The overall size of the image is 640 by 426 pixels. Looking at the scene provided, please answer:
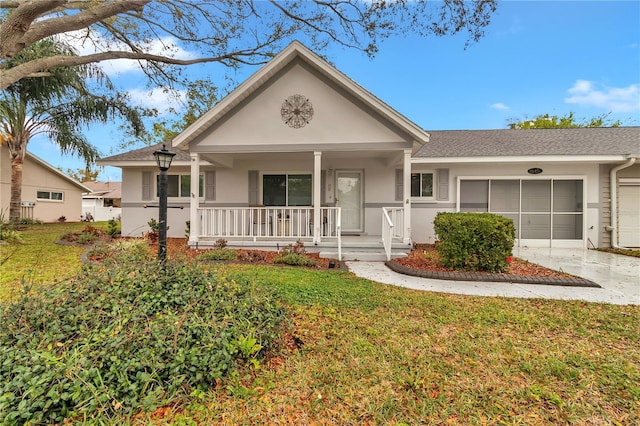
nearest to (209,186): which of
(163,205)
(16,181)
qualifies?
(163,205)

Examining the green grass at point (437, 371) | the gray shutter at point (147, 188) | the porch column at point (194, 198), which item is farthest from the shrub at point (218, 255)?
the gray shutter at point (147, 188)

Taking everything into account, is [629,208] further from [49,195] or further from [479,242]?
[49,195]

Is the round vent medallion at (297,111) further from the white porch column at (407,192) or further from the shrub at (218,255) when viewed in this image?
the shrub at (218,255)

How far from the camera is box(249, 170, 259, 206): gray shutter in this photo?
10.3 meters

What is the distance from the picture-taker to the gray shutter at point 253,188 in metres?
10.3

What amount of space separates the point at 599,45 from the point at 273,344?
1460 cm

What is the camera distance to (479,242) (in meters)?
6.04

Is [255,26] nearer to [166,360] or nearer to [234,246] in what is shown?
[234,246]

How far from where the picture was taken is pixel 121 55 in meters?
9.88

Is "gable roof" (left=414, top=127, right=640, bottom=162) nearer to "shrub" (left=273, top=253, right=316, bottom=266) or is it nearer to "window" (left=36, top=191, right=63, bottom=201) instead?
"shrub" (left=273, top=253, right=316, bottom=266)

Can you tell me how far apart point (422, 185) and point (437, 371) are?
840 centimetres

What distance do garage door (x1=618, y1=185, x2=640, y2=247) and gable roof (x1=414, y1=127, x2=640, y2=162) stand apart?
1322mm

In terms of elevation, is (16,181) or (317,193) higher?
(16,181)

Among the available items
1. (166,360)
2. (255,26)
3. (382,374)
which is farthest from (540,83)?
(166,360)
